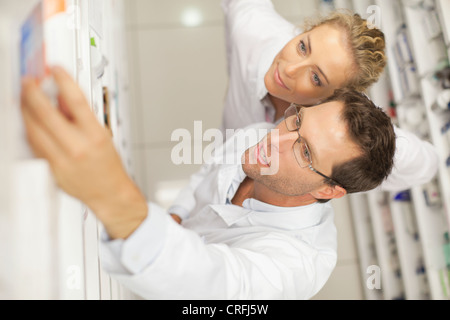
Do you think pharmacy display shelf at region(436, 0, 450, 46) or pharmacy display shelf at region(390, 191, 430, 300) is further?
pharmacy display shelf at region(390, 191, 430, 300)

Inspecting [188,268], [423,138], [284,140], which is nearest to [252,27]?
[284,140]

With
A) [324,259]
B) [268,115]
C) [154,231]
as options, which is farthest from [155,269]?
[268,115]

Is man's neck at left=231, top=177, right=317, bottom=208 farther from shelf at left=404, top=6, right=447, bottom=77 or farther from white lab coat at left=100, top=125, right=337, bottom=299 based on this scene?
shelf at left=404, top=6, right=447, bottom=77

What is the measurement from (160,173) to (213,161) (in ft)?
1.76

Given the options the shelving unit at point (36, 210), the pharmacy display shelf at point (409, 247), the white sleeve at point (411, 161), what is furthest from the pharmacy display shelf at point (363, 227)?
the shelving unit at point (36, 210)

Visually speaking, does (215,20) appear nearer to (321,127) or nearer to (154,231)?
(321,127)

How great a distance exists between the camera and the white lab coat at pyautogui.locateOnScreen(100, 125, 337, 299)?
47 centimetres

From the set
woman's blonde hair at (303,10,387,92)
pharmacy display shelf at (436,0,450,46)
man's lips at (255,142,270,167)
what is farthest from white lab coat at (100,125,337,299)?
pharmacy display shelf at (436,0,450,46)

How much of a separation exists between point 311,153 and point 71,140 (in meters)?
0.58

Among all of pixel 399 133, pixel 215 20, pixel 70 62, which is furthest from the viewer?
pixel 215 20

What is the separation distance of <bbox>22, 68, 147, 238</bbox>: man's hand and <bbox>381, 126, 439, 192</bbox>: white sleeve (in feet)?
2.84

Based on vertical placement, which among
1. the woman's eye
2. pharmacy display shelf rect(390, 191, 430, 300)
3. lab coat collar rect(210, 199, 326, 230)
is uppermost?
the woman's eye

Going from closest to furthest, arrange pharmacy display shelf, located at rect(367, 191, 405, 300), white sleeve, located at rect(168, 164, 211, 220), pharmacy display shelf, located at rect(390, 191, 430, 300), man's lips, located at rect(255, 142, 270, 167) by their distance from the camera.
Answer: man's lips, located at rect(255, 142, 270, 167) → white sleeve, located at rect(168, 164, 211, 220) → pharmacy display shelf, located at rect(390, 191, 430, 300) → pharmacy display shelf, located at rect(367, 191, 405, 300)

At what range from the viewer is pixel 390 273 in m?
1.59
